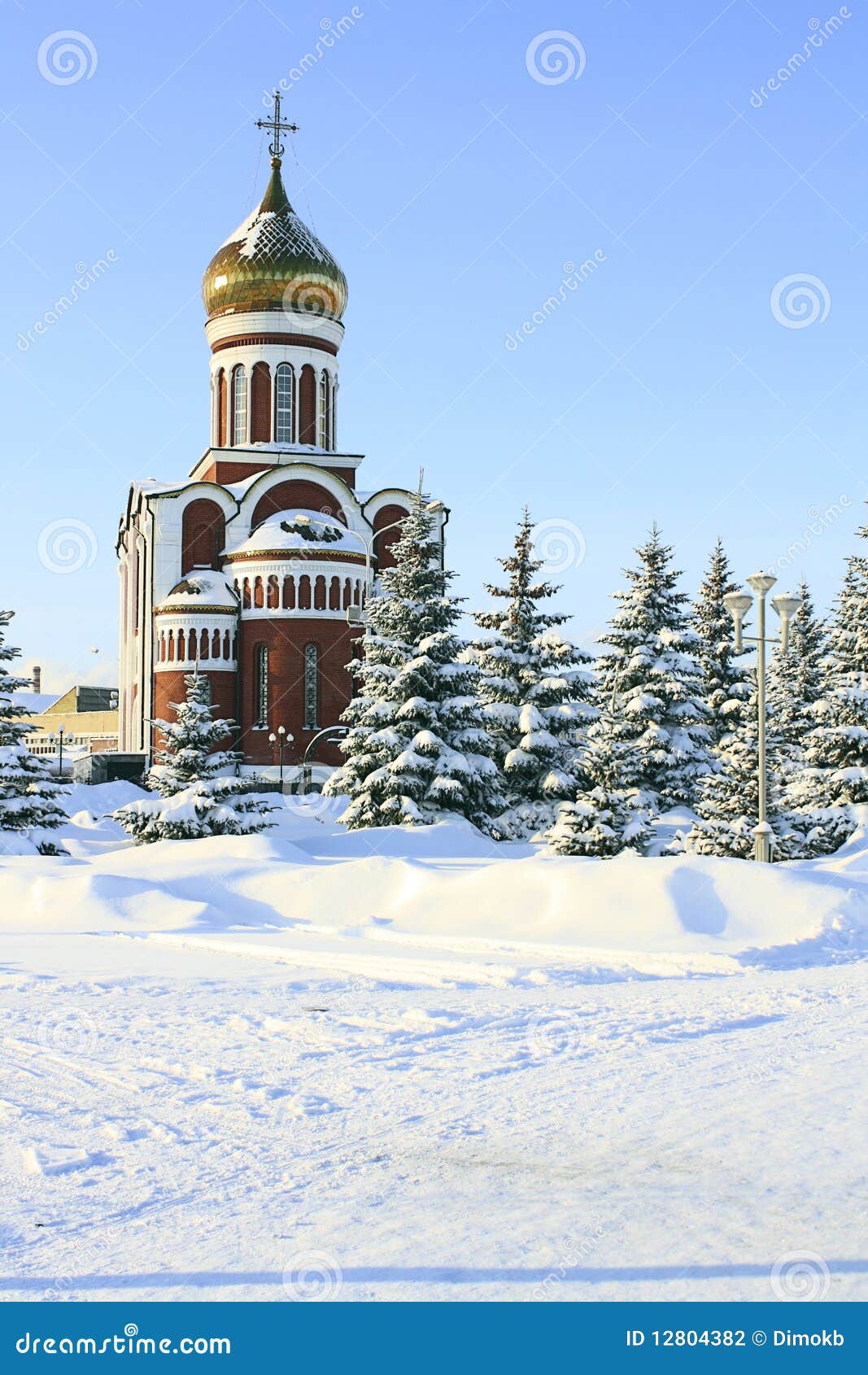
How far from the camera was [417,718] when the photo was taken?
2105cm

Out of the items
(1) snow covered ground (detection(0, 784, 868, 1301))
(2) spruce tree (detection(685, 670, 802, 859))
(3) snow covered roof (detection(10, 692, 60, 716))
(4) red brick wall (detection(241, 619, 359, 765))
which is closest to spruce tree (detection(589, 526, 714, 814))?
(2) spruce tree (detection(685, 670, 802, 859))

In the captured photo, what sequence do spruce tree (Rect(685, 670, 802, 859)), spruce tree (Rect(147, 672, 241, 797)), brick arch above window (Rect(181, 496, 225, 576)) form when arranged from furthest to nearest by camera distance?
brick arch above window (Rect(181, 496, 225, 576)) < spruce tree (Rect(147, 672, 241, 797)) < spruce tree (Rect(685, 670, 802, 859))

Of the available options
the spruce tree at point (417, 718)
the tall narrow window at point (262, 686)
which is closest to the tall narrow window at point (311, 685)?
the tall narrow window at point (262, 686)

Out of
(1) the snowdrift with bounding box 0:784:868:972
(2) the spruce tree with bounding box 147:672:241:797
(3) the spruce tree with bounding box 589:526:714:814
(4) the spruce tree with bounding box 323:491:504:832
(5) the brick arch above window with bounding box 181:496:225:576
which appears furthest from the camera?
(5) the brick arch above window with bounding box 181:496:225:576

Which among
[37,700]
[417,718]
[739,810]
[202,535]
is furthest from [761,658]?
[37,700]

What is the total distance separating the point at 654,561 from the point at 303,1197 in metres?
23.0

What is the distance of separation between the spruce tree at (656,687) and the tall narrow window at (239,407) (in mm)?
17764

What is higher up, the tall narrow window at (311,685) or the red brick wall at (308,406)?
the red brick wall at (308,406)

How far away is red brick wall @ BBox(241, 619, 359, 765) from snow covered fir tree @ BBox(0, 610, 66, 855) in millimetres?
13666

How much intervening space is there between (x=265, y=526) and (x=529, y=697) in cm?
1536

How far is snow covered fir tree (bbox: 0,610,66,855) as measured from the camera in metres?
19.9

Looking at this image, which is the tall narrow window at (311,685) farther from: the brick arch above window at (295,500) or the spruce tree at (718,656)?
→ the spruce tree at (718,656)

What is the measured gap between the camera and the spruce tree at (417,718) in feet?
67.4

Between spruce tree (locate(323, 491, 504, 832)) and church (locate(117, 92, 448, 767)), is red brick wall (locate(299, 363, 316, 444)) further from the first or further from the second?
spruce tree (locate(323, 491, 504, 832))
